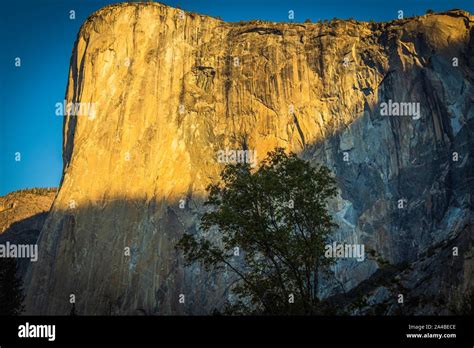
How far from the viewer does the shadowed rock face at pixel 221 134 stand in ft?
228

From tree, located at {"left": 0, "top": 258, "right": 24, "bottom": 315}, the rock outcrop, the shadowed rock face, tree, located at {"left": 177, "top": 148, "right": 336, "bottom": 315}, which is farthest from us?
the rock outcrop

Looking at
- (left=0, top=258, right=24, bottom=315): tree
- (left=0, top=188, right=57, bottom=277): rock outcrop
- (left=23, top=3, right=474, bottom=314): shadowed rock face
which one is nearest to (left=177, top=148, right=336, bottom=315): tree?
(left=0, top=258, right=24, bottom=315): tree

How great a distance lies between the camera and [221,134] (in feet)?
266

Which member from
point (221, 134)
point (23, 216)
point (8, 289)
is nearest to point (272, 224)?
point (8, 289)

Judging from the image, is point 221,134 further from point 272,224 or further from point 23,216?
point 23,216

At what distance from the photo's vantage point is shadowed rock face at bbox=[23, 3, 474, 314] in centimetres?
6944

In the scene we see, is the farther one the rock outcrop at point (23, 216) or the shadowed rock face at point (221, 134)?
the rock outcrop at point (23, 216)

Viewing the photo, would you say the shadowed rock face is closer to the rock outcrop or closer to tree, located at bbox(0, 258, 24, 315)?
tree, located at bbox(0, 258, 24, 315)

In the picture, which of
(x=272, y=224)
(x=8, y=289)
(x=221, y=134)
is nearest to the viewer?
(x=272, y=224)

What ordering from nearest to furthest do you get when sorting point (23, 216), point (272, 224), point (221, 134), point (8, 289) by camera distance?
point (272, 224), point (8, 289), point (221, 134), point (23, 216)

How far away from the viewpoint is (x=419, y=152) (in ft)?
239

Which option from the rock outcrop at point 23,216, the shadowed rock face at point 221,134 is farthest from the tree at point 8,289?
the rock outcrop at point 23,216

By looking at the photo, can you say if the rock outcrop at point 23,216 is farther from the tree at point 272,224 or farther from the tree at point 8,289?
the tree at point 272,224

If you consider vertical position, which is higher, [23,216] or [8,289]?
[23,216]
